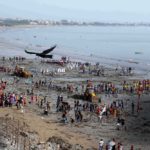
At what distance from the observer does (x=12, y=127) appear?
90.1 ft

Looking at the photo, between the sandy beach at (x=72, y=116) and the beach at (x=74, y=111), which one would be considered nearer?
the beach at (x=74, y=111)

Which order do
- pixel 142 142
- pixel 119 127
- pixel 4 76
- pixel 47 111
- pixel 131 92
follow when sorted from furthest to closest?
pixel 4 76, pixel 131 92, pixel 47 111, pixel 119 127, pixel 142 142

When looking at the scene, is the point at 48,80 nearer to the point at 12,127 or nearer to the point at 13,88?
the point at 13,88

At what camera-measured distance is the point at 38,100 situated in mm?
45906

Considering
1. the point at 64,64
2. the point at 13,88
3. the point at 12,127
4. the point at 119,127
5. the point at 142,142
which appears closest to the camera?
the point at 12,127

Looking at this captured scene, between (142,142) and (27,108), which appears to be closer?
(142,142)

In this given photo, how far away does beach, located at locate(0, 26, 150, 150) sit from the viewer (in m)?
30.4

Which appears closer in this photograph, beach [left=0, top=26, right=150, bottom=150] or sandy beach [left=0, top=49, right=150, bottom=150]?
beach [left=0, top=26, right=150, bottom=150]

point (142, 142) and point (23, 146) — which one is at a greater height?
point (23, 146)

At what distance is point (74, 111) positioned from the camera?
139ft

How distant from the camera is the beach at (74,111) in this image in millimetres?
30391

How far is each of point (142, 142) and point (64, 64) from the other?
5281 centimetres

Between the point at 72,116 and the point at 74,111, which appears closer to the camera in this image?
the point at 72,116

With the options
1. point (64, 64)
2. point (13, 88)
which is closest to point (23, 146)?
point (13, 88)
